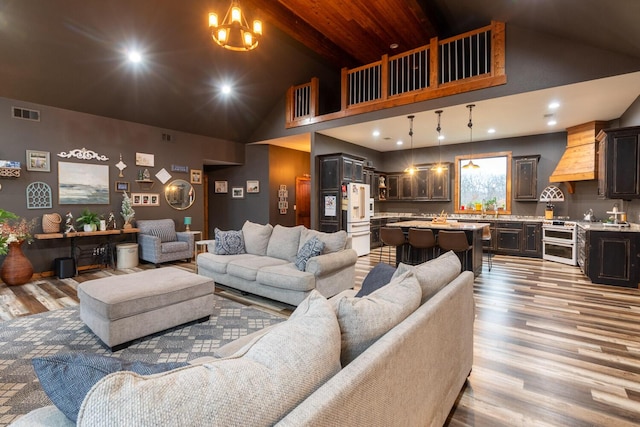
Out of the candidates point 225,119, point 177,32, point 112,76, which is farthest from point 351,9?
point 112,76

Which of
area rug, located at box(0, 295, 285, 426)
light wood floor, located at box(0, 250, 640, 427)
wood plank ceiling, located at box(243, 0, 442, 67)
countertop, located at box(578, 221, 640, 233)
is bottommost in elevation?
light wood floor, located at box(0, 250, 640, 427)

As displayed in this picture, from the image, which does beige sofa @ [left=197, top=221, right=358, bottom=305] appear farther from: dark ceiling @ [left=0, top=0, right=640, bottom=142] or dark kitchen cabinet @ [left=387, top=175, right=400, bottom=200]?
dark kitchen cabinet @ [left=387, top=175, right=400, bottom=200]

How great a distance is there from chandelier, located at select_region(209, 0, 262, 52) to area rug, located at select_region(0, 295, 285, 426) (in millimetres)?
3410

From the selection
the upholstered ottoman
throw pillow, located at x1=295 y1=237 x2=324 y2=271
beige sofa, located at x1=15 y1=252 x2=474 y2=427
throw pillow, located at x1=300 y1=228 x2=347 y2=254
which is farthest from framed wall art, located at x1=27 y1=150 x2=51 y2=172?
beige sofa, located at x1=15 y1=252 x2=474 y2=427

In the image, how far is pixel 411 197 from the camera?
29.4ft

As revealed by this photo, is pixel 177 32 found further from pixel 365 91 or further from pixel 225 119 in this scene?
pixel 365 91

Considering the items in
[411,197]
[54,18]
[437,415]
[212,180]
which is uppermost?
[54,18]

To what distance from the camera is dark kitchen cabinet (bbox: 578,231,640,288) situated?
4.44 m

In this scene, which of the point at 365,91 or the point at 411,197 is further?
the point at 411,197

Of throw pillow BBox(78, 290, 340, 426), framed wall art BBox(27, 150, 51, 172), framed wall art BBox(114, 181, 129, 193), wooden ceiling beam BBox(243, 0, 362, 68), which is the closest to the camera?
throw pillow BBox(78, 290, 340, 426)

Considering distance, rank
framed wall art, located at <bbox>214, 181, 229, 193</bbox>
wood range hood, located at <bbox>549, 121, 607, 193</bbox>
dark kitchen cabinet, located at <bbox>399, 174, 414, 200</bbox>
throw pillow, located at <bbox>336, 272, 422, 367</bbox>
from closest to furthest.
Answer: throw pillow, located at <bbox>336, 272, 422, 367</bbox> → wood range hood, located at <bbox>549, 121, 607, 193</bbox> → framed wall art, located at <bbox>214, 181, 229, 193</bbox> → dark kitchen cabinet, located at <bbox>399, 174, 414, 200</bbox>

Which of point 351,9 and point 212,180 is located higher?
point 351,9

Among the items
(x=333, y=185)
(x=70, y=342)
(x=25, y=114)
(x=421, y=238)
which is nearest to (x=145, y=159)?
(x=25, y=114)

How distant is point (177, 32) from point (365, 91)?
3.50m
